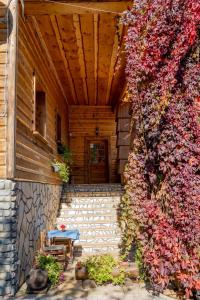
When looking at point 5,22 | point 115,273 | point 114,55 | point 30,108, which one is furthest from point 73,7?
point 115,273

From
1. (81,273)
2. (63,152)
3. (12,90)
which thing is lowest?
(81,273)

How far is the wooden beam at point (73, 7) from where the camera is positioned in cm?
533

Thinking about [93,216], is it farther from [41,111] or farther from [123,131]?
[123,131]

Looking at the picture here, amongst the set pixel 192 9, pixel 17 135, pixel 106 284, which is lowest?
pixel 106 284

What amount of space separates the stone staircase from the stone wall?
150 cm

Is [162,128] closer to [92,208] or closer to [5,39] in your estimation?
[5,39]

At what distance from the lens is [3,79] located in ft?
16.0

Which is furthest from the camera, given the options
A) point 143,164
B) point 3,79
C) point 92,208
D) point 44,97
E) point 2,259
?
point 92,208

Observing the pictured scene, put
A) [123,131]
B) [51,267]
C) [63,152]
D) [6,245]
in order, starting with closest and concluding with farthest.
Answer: [6,245], [51,267], [63,152], [123,131]

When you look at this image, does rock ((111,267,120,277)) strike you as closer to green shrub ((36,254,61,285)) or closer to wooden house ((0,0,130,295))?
green shrub ((36,254,61,285))

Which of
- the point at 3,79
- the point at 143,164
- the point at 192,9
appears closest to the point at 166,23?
the point at 192,9

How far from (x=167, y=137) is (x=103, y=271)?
255 centimetres

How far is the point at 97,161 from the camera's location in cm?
1330

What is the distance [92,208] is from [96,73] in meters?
4.03
